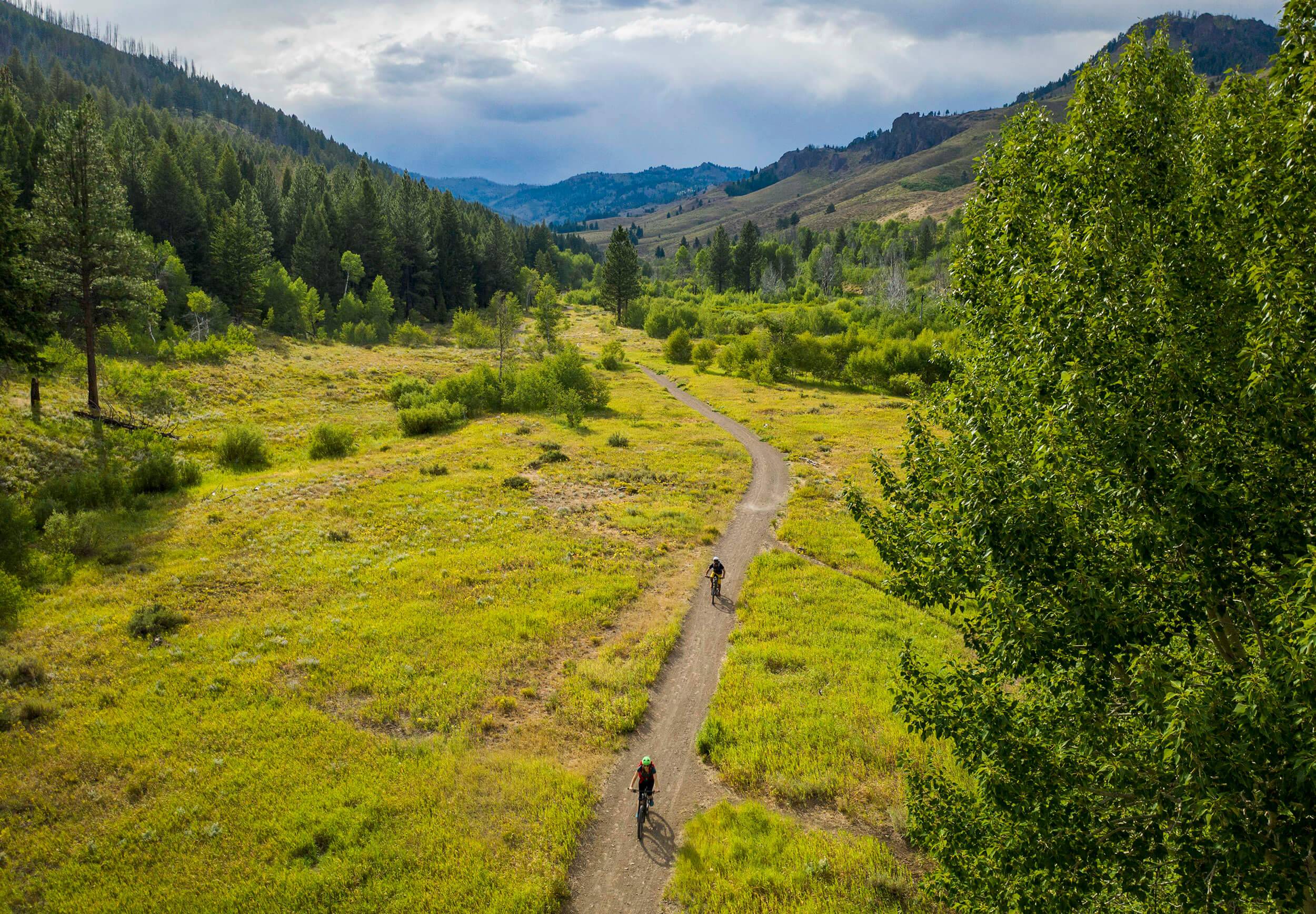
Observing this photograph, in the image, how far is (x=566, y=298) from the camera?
7500 inches

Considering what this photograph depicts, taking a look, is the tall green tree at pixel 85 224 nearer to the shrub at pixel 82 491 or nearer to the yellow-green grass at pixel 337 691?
the yellow-green grass at pixel 337 691

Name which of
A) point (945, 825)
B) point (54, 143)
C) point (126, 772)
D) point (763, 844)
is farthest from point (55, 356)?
point (945, 825)

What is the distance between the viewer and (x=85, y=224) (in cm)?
4138

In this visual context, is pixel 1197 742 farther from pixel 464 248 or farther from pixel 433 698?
pixel 464 248

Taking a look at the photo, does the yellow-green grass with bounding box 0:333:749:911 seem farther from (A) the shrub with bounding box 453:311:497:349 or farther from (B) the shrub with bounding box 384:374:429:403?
(A) the shrub with bounding box 453:311:497:349

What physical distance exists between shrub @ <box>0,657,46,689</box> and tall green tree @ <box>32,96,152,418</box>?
31.8m

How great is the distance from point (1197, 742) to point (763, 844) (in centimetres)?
1070

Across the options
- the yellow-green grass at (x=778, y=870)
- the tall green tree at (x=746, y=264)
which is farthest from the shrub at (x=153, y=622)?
the tall green tree at (x=746, y=264)

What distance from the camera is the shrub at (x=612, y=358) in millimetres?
97688

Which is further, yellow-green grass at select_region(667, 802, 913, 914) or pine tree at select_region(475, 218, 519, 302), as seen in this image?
pine tree at select_region(475, 218, 519, 302)

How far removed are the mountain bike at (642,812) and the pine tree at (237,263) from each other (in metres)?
101

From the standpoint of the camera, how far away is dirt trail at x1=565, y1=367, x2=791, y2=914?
13.1 m

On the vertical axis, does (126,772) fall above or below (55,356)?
below

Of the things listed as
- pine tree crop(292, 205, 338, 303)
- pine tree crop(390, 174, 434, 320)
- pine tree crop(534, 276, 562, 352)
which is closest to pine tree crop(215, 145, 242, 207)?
pine tree crop(292, 205, 338, 303)
